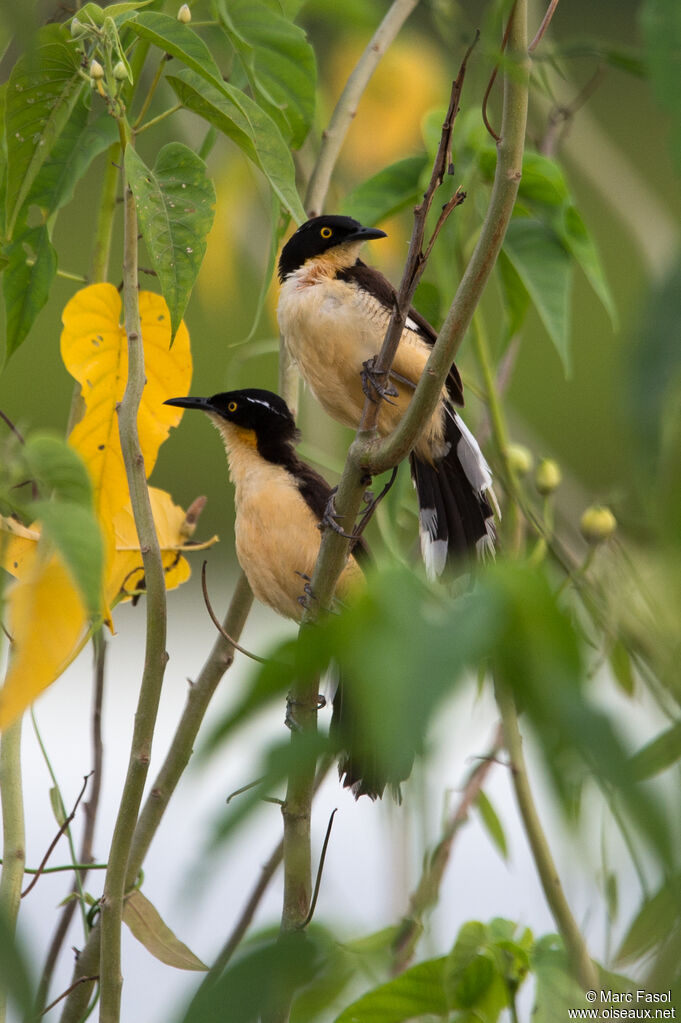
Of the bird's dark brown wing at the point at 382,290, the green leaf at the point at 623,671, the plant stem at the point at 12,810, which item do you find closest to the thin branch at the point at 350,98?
the bird's dark brown wing at the point at 382,290

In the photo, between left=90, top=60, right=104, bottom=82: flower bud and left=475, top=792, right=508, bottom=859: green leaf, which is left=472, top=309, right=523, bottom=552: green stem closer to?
left=475, top=792, right=508, bottom=859: green leaf

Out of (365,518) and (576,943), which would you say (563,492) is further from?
(576,943)

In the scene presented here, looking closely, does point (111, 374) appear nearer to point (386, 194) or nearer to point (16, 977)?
point (386, 194)

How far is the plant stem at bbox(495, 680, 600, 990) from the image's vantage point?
1.39 m

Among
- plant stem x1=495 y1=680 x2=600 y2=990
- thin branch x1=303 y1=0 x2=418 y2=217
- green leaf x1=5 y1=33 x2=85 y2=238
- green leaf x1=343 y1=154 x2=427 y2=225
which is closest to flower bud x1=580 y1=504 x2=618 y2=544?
plant stem x1=495 y1=680 x2=600 y2=990

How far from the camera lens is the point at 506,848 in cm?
219

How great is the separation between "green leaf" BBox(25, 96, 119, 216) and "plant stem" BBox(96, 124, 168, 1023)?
22cm

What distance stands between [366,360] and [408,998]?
166 cm

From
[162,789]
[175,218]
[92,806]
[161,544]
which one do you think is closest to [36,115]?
[175,218]

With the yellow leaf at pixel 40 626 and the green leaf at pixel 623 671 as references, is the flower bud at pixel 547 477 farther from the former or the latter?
the yellow leaf at pixel 40 626

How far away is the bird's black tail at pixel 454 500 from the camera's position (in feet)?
8.90

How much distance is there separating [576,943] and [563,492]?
4.38 feet

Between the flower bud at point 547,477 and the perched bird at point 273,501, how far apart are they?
1.62ft

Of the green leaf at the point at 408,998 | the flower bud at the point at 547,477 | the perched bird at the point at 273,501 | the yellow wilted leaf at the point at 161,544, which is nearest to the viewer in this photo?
the green leaf at the point at 408,998
